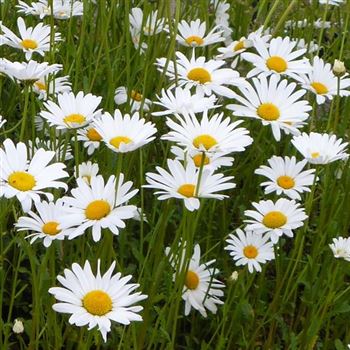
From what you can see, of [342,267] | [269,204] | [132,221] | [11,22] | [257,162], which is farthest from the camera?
[11,22]

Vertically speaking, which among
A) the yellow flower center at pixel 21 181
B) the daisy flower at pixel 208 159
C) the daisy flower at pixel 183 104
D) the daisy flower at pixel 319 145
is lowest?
the yellow flower center at pixel 21 181

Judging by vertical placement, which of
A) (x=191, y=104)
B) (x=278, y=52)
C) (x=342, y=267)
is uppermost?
(x=278, y=52)

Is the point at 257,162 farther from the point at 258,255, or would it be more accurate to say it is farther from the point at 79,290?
the point at 79,290

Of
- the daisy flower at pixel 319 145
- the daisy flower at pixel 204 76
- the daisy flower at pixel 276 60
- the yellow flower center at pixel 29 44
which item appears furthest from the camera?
the yellow flower center at pixel 29 44

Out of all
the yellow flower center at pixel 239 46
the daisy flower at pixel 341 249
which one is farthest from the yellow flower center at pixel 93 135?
the daisy flower at pixel 341 249

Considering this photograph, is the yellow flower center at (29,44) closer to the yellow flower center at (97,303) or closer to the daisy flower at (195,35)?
the daisy flower at (195,35)

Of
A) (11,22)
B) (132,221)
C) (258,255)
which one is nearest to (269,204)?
(258,255)

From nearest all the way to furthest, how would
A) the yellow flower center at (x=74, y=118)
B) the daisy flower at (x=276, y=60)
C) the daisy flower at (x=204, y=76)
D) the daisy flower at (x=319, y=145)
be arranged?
the yellow flower center at (x=74, y=118) → the daisy flower at (x=319, y=145) → the daisy flower at (x=204, y=76) → the daisy flower at (x=276, y=60)

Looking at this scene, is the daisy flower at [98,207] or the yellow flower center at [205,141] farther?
the yellow flower center at [205,141]
